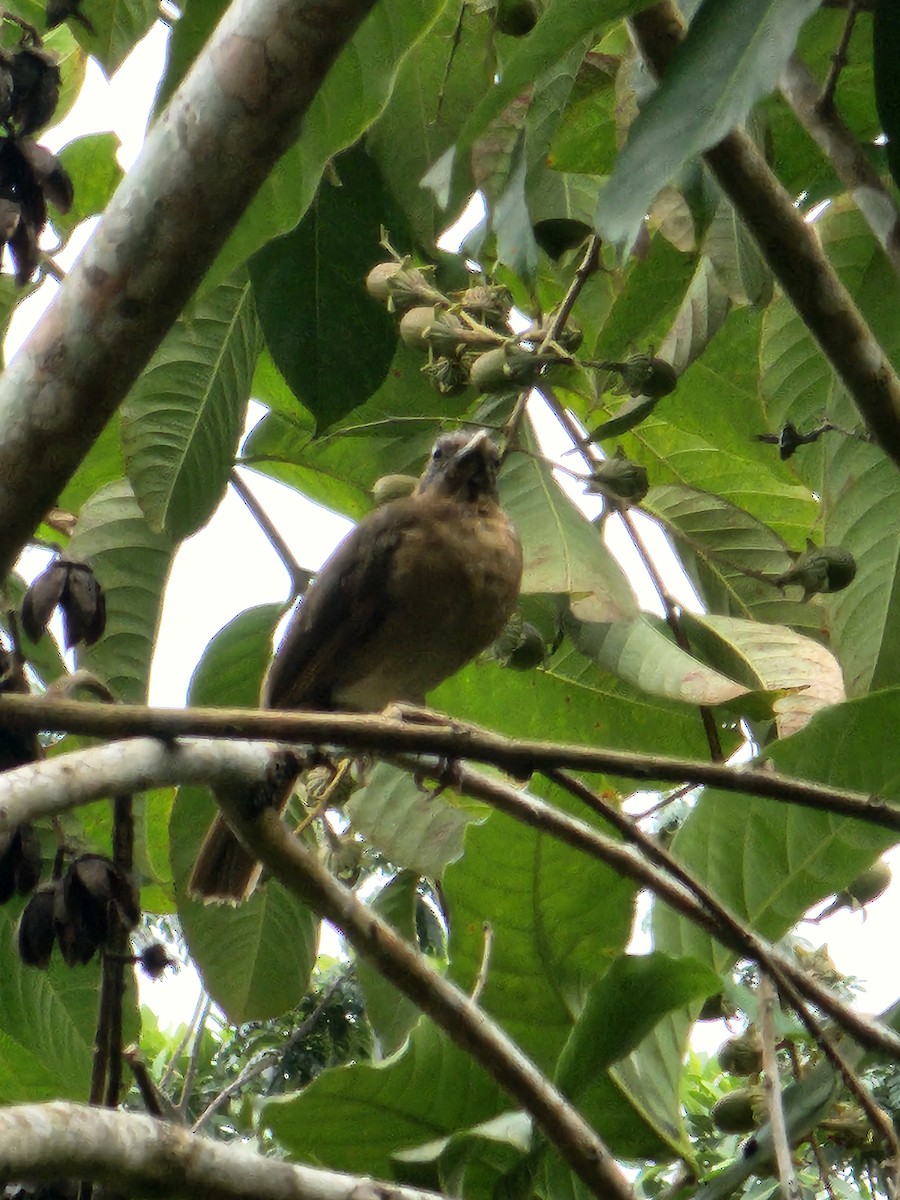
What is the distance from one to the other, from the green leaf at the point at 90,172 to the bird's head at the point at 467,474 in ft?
3.19

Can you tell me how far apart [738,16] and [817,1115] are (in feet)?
4.70

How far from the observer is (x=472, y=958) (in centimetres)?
243

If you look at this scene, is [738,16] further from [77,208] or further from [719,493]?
[77,208]

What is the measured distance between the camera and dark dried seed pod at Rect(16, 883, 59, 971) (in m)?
1.80

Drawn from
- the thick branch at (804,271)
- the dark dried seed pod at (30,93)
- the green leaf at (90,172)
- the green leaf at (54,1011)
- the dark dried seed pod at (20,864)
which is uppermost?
the green leaf at (90,172)

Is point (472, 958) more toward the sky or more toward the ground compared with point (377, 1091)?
more toward the sky

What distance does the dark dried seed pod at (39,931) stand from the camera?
1800 millimetres

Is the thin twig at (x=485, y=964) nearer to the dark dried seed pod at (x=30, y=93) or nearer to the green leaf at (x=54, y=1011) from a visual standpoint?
the green leaf at (x=54, y=1011)

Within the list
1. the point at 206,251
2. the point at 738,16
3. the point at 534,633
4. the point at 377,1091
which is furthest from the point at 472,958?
the point at 738,16

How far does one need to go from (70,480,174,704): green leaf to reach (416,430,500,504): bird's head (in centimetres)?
74

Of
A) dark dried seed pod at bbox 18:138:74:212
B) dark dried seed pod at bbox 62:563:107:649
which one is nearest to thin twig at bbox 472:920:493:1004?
dark dried seed pod at bbox 62:563:107:649

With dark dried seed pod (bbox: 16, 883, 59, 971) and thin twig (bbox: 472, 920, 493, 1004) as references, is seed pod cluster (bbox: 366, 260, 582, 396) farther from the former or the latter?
dark dried seed pod (bbox: 16, 883, 59, 971)

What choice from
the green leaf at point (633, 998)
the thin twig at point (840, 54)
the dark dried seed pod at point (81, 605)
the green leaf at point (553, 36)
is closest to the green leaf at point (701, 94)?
the green leaf at point (553, 36)

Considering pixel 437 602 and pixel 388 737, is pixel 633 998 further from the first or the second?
pixel 437 602
